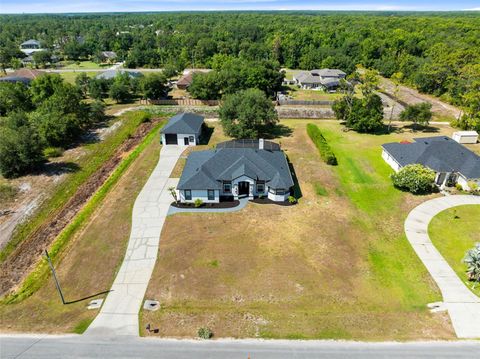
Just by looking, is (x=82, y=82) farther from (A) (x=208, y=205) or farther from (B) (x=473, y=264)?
(B) (x=473, y=264)

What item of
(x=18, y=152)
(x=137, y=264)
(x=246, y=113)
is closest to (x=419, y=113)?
(x=246, y=113)

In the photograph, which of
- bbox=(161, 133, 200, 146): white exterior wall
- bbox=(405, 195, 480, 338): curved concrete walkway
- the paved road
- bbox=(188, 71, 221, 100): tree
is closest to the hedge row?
bbox=(405, 195, 480, 338): curved concrete walkway

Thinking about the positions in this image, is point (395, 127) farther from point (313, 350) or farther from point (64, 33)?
point (64, 33)

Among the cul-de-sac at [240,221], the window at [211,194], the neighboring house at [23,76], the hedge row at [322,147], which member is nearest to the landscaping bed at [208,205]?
the cul-de-sac at [240,221]

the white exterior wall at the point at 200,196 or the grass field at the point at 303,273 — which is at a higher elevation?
the white exterior wall at the point at 200,196

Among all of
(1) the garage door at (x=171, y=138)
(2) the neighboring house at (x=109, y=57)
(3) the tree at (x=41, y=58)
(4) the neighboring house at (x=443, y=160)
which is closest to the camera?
(4) the neighboring house at (x=443, y=160)

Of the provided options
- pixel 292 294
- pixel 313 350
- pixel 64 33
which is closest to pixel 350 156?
pixel 292 294

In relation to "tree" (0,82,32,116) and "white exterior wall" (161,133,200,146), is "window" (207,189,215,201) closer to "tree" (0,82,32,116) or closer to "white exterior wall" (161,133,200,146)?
→ "white exterior wall" (161,133,200,146)

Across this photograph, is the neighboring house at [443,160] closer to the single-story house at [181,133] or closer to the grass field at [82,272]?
the single-story house at [181,133]
